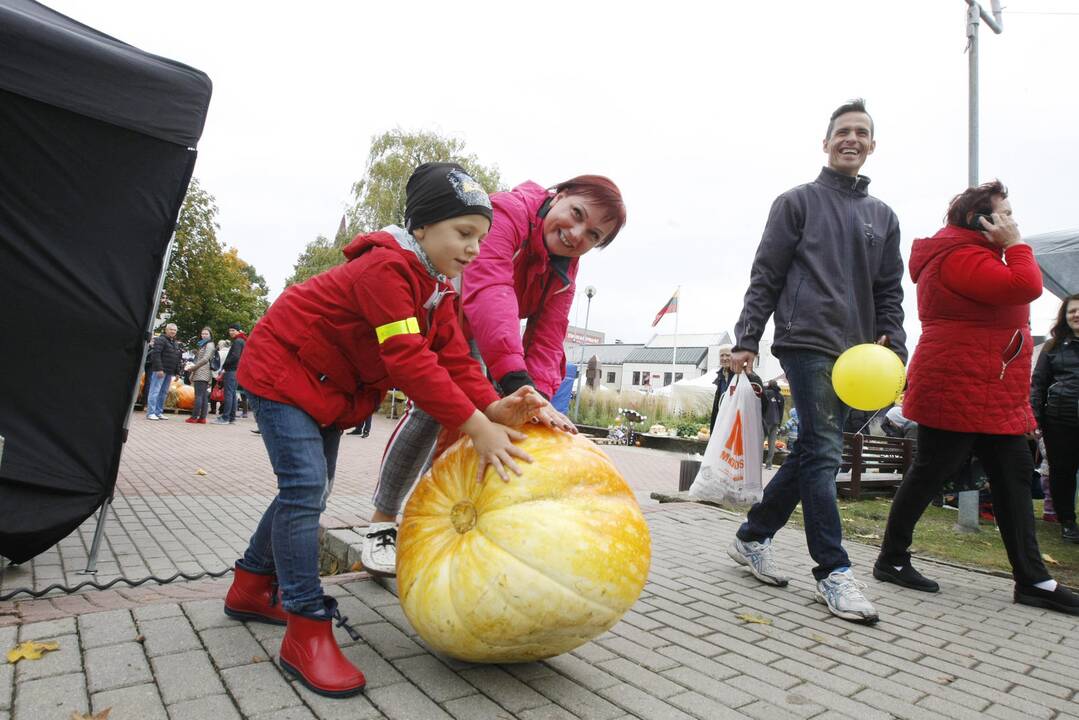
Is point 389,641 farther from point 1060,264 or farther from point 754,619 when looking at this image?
point 1060,264

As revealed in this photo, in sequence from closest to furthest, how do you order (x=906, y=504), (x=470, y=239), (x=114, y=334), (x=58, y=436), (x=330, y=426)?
(x=470, y=239)
(x=330, y=426)
(x=58, y=436)
(x=114, y=334)
(x=906, y=504)

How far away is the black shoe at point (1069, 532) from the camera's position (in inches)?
224

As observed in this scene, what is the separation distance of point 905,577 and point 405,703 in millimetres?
3101

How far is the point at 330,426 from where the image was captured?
2.51 m

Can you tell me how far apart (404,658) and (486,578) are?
1.83ft

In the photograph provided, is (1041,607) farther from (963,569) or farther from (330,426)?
(330,426)

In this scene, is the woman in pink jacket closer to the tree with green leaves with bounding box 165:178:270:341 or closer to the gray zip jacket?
the gray zip jacket

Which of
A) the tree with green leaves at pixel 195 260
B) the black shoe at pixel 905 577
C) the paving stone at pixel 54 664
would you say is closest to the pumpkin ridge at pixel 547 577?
the paving stone at pixel 54 664

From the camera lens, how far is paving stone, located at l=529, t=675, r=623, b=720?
2.00 meters

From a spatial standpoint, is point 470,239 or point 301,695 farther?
point 470,239

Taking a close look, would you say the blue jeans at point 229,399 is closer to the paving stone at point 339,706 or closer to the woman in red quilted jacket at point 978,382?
the woman in red quilted jacket at point 978,382

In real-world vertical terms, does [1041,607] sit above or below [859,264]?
below

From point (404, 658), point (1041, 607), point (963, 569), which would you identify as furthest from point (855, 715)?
point (963, 569)

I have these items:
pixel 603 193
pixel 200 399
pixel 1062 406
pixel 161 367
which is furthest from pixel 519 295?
pixel 200 399
